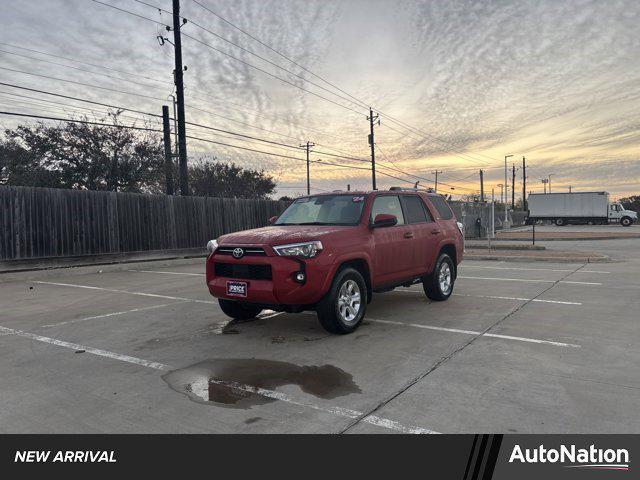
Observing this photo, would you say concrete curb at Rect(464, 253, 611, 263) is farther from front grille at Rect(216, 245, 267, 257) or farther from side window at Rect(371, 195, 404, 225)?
front grille at Rect(216, 245, 267, 257)

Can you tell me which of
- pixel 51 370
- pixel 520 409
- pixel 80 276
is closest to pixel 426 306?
pixel 520 409

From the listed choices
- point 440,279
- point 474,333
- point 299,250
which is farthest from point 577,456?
point 440,279

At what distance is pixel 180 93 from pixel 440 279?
16.3 meters

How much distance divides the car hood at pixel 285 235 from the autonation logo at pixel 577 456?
130 inches

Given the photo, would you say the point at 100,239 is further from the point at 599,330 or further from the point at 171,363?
the point at 599,330

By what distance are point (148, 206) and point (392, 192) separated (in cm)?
1174

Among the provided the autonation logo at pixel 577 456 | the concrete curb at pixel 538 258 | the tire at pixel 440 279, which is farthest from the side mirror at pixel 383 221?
the concrete curb at pixel 538 258

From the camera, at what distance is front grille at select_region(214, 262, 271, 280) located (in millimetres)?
5598

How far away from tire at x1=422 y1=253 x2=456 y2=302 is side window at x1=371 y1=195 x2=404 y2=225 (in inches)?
50.2

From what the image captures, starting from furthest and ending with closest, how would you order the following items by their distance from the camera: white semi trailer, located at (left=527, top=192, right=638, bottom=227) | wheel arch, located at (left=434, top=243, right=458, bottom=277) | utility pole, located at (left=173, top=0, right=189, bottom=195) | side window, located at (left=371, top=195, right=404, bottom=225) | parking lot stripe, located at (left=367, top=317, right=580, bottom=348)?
white semi trailer, located at (left=527, top=192, right=638, bottom=227)
utility pole, located at (left=173, top=0, right=189, bottom=195)
wheel arch, located at (left=434, top=243, right=458, bottom=277)
side window, located at (left=371, top=195, right=404, bottom=225)
parking lot stripe, located at (left=367, top=317, right=580, bottom=348)

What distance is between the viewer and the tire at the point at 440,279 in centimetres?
788

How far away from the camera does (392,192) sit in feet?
24.1

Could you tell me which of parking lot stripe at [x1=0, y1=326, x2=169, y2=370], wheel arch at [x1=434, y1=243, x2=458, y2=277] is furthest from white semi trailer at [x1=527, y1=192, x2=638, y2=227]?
parking lot stripe at [x1=0, y1=326, x2=169, y2=370]

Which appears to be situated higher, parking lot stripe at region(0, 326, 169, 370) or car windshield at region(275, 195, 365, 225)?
car windshield at region(275, 195, 365, 225)
